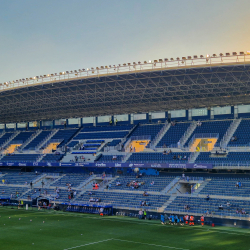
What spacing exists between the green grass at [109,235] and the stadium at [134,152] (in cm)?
20

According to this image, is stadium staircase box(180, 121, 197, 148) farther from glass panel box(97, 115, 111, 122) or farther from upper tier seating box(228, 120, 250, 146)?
glass panel box(97, 115, 111, 122)

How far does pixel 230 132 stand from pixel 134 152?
12551 millimetres

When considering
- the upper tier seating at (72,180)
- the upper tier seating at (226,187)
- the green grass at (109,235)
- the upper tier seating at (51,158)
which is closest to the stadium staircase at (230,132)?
the upper tier seating at (226,187)

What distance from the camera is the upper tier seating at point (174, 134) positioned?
169 feet

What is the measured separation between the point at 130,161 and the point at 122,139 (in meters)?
7.64

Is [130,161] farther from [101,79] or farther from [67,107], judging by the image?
[67,107]

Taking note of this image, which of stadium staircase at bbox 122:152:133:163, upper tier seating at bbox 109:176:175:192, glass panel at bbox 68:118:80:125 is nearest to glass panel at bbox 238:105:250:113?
upper tier seating at bbox 109:176:175:192

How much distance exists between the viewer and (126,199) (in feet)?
140

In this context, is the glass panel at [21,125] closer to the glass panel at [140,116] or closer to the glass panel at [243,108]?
the glass panel at [140,116]

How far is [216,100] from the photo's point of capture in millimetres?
52000

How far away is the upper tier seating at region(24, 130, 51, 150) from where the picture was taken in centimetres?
6590

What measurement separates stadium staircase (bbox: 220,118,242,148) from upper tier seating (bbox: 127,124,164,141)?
10661 mm

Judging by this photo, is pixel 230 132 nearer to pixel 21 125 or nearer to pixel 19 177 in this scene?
pixel 19 177

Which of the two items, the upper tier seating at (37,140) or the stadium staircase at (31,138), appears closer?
the upper tier seating at (37,140)
